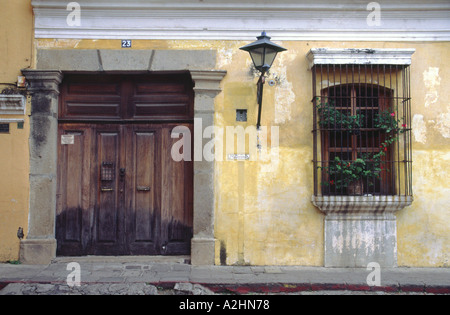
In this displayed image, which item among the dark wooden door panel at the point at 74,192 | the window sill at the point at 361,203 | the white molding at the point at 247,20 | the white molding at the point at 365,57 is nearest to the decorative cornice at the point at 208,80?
the white molding at the point at 247,20

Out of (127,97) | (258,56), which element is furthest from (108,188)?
(258,56)

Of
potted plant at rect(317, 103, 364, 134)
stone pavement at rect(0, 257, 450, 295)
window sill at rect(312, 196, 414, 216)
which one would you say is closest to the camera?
stone pavement at rect(0, 257, 450, 295)

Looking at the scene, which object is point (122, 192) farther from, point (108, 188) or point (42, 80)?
point (42, 80)

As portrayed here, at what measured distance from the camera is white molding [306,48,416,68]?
20.6 feet

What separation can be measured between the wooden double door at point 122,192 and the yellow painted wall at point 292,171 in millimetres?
779

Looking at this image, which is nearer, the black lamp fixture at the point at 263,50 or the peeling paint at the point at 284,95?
the black lamp fixture at the point at 263,50

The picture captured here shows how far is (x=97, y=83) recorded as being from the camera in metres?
6.71

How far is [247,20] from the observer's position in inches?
257

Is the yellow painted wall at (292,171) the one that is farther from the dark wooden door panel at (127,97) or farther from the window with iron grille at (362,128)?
the dark wooden door panel at (127,97)

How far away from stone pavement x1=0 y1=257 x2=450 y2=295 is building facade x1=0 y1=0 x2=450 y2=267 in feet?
1.04

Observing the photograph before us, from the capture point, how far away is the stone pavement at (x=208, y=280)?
17.5 feet

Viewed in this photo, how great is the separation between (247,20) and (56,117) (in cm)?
357

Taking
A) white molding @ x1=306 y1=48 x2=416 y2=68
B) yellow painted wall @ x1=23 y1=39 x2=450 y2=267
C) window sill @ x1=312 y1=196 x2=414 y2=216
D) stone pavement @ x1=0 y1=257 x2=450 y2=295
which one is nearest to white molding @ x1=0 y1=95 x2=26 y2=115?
yellow painted wall @ x1=23 y1=39 x2=450 y2=267

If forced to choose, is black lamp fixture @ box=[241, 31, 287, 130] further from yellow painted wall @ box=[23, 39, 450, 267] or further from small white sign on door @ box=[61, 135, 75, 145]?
small white sign on door @ box=[61, 135, 75, 145]
